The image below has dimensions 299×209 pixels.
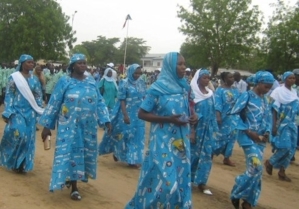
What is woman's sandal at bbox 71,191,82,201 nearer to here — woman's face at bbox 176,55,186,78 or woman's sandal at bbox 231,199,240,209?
woman's sandal at bbox 231,199,240,209

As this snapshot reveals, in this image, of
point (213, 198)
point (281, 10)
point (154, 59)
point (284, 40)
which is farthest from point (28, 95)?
point (154, 59)

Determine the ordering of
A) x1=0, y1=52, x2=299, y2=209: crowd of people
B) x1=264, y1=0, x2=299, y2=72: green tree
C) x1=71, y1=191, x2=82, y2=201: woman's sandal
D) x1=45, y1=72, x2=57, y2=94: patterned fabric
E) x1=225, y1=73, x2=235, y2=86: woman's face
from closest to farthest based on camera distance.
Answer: x1=0, y1=52, x2=299, y2=209: crowd of people < x1=71, y1=191, x2=82, y2=201: woman's sandal < x1=225, y1=73, x2=235, y2=86: woman's face < x1=45, y1=72, x2=57, y2=94: patterned fabric < x1=264, y1=0, x2=299, y2=72: green tree

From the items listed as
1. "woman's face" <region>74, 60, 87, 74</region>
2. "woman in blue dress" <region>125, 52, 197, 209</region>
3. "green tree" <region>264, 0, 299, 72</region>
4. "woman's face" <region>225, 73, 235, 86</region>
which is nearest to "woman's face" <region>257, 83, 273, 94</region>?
"woman in blue dress" <region>125, 52, 197, 209</region>

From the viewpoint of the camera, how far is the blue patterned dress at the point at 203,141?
706cm

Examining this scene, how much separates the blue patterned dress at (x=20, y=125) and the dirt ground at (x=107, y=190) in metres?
0.25

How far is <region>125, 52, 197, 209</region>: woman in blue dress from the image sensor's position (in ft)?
14.9

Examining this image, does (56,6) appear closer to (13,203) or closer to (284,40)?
(284,40)

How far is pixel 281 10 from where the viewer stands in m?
28.6

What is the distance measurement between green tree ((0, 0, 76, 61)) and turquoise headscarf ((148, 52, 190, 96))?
29370mm

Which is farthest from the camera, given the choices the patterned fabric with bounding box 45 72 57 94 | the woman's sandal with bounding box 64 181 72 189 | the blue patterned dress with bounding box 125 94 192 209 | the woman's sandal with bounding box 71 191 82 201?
the patterned fabric with bounding box 45 72 57 94

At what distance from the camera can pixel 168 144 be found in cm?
462

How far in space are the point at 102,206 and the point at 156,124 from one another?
1851 mm

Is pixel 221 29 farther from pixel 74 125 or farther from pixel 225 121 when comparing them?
pixel 74 125

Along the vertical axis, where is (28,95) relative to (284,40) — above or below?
below
